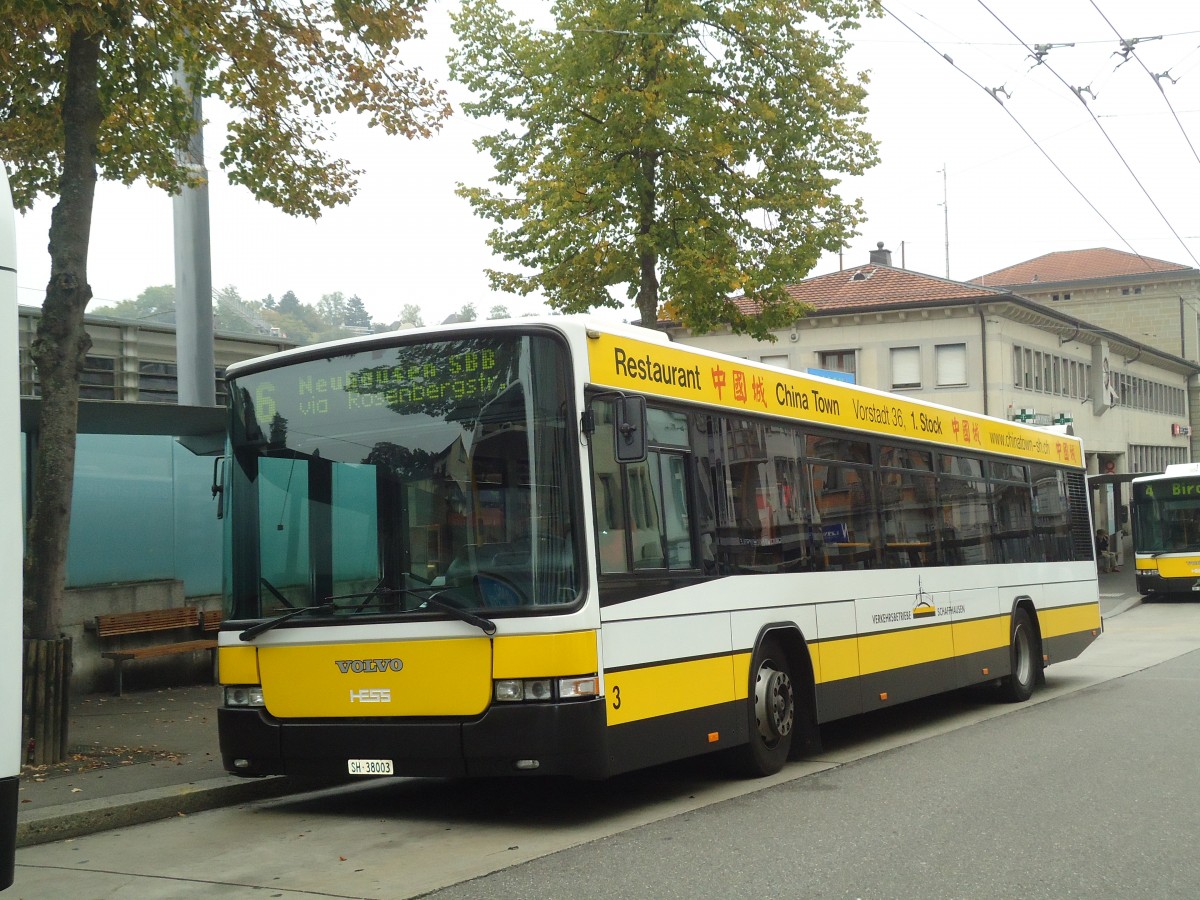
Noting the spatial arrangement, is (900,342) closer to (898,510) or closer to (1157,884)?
(898,510)

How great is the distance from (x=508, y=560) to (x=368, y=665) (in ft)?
3.56

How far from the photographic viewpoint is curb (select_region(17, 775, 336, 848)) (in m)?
8.33

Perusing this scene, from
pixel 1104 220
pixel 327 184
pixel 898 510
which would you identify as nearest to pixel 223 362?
pixel 327 184

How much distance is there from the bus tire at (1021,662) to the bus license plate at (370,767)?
8.99 metres

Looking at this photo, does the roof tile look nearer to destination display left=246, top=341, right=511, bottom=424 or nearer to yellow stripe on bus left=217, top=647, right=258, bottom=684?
destination display left=246, top=341, right=511, bottom=424

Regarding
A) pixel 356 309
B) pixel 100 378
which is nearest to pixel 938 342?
pixel 100 378

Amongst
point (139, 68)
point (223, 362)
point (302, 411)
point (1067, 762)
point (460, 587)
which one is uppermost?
point (139, 68)

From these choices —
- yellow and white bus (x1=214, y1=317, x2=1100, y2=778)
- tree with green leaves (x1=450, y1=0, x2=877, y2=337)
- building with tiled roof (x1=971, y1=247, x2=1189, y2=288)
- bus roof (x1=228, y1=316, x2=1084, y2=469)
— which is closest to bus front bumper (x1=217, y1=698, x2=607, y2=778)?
yellow and white bus (x1=214, y1=317, x2=1100, y2=778)

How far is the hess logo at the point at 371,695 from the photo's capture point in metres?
8.40

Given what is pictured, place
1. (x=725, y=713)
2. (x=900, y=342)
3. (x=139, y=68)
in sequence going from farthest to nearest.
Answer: (x=900, y=342) < (x=139, y=68) < (x=725, y=713)

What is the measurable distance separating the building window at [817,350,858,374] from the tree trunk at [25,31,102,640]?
41.3m

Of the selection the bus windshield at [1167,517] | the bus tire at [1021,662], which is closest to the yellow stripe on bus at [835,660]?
the bus tire at [1021,662]

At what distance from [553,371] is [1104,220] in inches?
684

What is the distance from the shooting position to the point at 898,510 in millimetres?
12836
